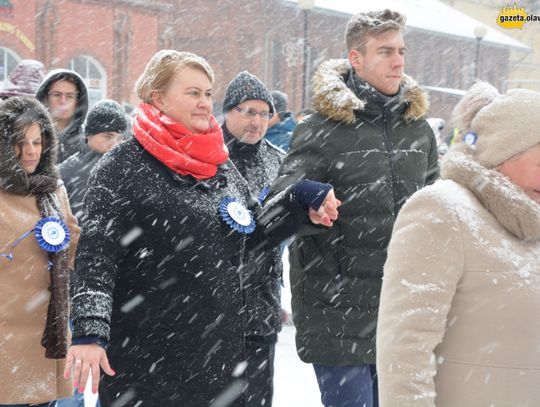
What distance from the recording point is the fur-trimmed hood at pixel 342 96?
3.96m

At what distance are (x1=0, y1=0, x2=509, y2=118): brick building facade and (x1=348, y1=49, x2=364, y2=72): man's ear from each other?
20612 millimetres

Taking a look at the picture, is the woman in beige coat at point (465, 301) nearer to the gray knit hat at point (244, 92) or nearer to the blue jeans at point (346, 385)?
the blue jeans at point (346, 385)

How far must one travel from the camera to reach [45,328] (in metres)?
4.09

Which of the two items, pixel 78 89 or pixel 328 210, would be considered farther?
pixel 78 89

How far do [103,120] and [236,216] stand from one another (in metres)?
2.59

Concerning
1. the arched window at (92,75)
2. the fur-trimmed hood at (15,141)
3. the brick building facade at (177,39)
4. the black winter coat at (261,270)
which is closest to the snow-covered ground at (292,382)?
the black winter coat at (261,270)

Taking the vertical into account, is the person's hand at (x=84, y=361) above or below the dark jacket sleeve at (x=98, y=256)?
below

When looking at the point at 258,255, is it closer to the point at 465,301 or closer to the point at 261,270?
the point at 261,270

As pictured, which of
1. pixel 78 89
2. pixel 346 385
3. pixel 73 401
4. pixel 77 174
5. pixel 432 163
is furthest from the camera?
pixel 78 89

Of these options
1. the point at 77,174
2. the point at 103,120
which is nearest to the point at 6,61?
the point at 103,120

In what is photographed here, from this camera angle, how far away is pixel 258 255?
3.99 meters

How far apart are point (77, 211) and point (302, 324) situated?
6.16ft

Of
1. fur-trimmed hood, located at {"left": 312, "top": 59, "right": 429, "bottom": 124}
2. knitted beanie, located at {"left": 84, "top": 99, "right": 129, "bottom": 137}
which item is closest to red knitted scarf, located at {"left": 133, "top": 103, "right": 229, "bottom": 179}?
fur-trimmed hood, located at {"left": 312, "top": 59, "right": 429, "bottom": 124}

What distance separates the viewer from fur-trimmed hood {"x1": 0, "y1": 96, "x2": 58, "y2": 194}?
4.07 meters
